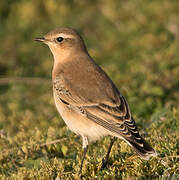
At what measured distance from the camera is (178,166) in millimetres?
5402

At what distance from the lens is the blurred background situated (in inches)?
359

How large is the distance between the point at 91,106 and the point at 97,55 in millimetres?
6947

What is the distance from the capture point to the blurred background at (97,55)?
9.11 m

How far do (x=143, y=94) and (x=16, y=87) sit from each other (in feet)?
13.2

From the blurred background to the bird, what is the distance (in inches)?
43.3

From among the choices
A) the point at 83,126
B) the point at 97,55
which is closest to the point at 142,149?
the point at 83,126

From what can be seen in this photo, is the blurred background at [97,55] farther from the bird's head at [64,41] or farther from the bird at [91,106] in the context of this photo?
the bird's head at [64,41]

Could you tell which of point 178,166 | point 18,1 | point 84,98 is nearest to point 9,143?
point 84,98

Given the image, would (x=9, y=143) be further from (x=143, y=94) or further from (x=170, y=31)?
(x=170, y=31)

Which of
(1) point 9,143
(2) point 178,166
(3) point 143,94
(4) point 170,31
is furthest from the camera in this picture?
(4) point 170,31

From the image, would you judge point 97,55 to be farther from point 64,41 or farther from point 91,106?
point 91,106

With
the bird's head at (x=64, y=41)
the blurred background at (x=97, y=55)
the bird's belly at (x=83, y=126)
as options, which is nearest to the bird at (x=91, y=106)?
the bird's belly at (x=83, y=126)

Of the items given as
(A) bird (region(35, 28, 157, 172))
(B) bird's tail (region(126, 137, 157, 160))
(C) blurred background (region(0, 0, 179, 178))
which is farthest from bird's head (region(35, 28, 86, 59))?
(B) bird's tail (region(126, 137, 157, 160))

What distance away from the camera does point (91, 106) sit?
632 cm
